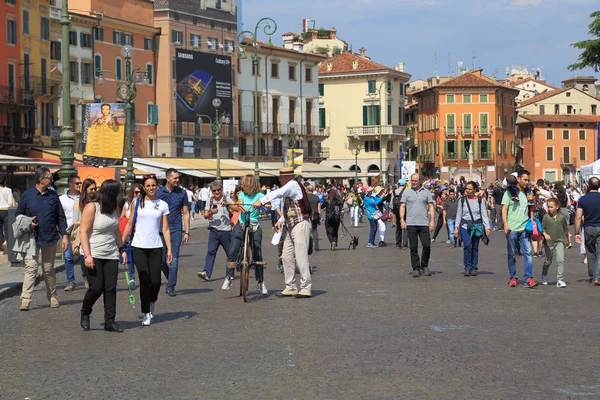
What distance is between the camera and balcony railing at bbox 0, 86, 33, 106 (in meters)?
52.2

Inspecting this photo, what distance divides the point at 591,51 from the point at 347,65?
61.8 m

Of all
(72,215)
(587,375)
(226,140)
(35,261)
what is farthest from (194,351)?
(226,140)

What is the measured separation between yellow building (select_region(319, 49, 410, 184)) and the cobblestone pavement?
84.8 m

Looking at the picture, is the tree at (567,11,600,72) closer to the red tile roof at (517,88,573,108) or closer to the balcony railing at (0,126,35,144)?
the balcony railing at (0,126,35,144)

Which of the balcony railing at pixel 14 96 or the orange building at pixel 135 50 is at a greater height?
the orange building at pixel 135 50

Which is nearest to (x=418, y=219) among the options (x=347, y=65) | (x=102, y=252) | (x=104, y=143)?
(x=102, y=252)

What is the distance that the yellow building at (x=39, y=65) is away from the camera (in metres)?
55.6

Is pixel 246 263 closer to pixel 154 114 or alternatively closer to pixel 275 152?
pixel 154 114

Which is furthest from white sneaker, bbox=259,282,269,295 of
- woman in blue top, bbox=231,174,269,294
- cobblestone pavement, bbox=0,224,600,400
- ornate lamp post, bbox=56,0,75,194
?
ornate lamp post, bbox=56,0,75,194

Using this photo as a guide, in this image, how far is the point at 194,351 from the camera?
996cm

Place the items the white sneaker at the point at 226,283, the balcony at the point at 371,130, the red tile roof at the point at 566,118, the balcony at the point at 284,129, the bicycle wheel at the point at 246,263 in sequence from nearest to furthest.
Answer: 1. the bicycle wheel at the point at 246,263
2. the white sneaker at the point at 226,283
3. the balcony at the point at 284,129
4. the balcony at the point at 371,130
5. the red tile roof at the point at 566,118

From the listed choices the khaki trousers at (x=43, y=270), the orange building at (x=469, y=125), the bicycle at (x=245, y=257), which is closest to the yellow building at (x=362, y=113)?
the orange building at (x=469, y=125)

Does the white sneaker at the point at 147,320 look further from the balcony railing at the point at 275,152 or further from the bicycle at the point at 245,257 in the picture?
the balcony railing at the point at 275,152

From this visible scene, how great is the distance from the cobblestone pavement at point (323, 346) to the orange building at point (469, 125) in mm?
96784
